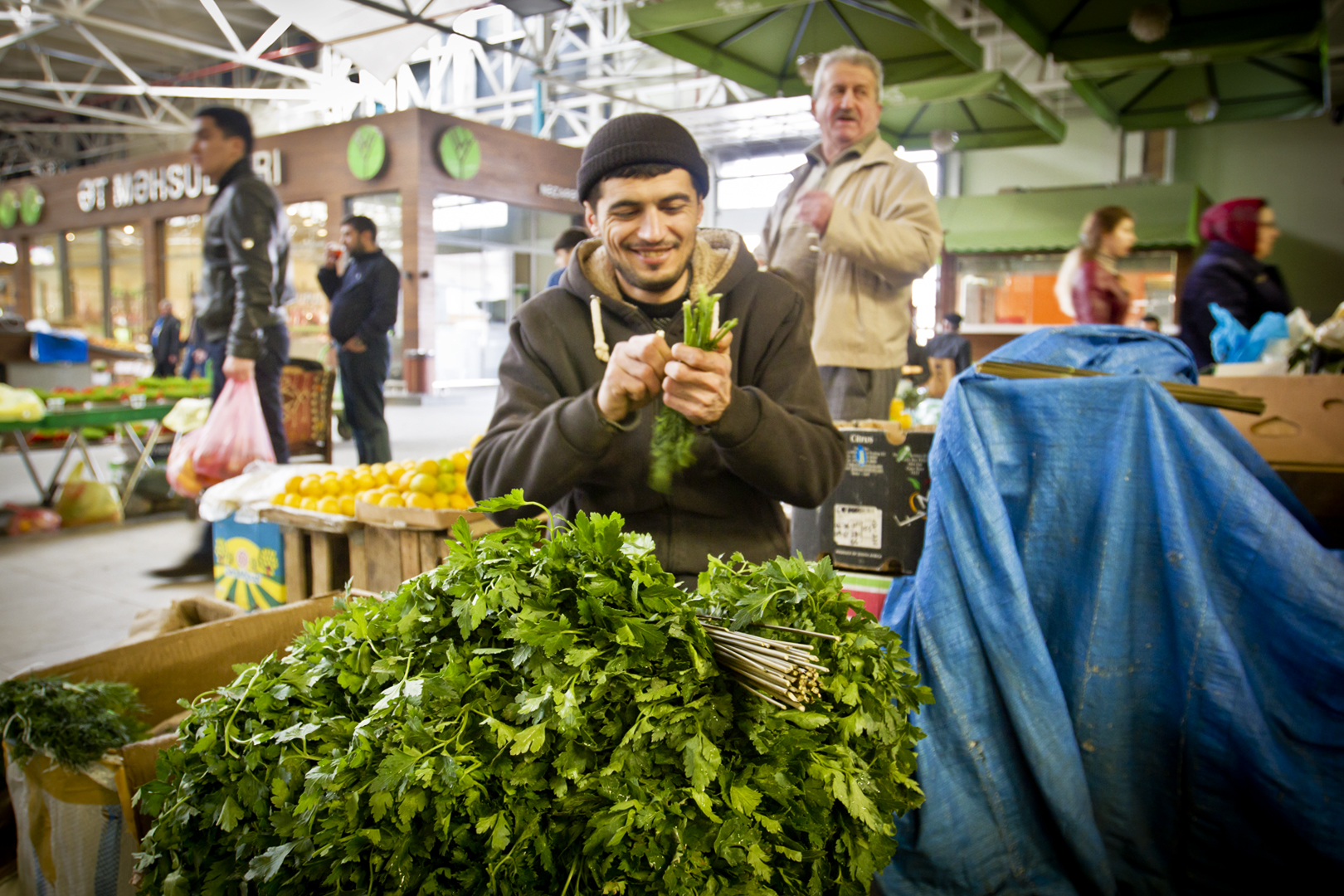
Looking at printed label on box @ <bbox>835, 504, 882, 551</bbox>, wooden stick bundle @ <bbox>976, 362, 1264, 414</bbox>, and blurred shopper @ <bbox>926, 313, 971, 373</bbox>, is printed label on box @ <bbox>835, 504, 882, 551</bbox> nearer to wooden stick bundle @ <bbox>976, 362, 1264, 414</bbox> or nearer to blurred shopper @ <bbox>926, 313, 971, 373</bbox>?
wooden stick bundle @ <bbox>976, 362, 1264, 414</bbox>

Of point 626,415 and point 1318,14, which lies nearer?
point 626,415

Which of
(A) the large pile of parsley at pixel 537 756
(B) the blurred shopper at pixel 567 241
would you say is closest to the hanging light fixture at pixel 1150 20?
(B) the blurred shopper at pixel 567 241

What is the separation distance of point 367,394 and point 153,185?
11.4 metres

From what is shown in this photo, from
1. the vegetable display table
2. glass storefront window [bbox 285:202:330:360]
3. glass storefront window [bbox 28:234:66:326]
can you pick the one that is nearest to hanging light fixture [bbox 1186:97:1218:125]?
the vegetable display table

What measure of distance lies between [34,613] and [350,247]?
9.94ft

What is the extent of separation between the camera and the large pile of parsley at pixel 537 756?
866mm

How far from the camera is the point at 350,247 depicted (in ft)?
18.7

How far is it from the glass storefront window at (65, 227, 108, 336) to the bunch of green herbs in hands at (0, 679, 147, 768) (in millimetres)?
17429

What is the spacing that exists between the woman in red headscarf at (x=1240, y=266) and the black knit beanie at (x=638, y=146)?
13.1ft

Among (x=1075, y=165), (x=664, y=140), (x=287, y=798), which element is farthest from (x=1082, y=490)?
(x=1075, y=165)

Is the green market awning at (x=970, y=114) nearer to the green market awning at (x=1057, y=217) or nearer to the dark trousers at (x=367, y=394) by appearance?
the green market awning at (x=1057, y=217)

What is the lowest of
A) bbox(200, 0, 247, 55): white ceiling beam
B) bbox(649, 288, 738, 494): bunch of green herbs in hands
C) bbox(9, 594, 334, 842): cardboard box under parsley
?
bbox(9, 594, 334, 842): cardboard box under parsley

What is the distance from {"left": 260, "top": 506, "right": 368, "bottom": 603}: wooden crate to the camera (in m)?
2.93

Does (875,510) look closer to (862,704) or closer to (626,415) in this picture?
(626,415)
